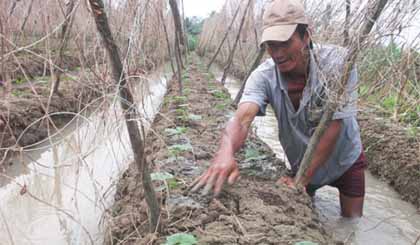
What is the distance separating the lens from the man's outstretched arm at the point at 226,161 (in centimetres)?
255

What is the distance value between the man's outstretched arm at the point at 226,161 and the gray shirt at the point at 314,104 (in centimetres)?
19

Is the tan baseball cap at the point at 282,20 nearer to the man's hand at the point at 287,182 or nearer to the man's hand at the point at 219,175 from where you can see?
the man's hand at the point at 219,175

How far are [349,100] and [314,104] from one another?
11.2 inches

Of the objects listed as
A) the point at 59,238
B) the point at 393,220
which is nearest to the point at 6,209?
the point at 59,238

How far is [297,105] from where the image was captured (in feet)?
10.4

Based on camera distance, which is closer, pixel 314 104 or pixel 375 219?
pixel 314 104

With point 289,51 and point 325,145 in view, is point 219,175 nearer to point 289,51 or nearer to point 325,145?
point 325,145

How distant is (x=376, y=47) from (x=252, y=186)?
1129 millimetres

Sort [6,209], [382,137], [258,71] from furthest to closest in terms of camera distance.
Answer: [382,137], [6,209], [258,71]

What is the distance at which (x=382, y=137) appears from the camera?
17.6 feet

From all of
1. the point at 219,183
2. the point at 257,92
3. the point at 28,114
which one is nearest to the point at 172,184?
the point at 219,183

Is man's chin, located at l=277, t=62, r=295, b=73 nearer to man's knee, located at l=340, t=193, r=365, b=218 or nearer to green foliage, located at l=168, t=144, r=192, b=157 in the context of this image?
green foliage, located at l=168, t=144, r=192, b=157

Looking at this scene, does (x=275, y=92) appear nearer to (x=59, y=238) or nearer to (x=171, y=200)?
(x=171, y=200)

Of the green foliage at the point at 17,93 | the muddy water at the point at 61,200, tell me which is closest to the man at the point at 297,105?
the muddy water at the point at 61,200
